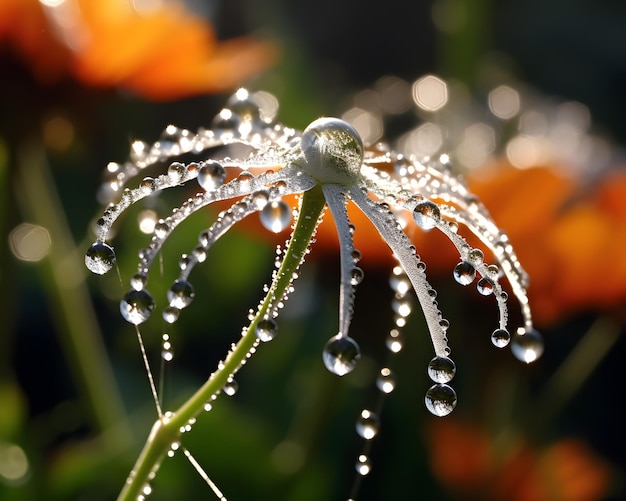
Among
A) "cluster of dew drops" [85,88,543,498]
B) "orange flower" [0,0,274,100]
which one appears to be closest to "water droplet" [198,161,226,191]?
"cluster of dew drops" [85,88,543,498]

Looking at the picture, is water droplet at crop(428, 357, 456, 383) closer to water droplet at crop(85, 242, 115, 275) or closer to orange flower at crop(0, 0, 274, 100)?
water droplet at crop(85, 242, 115, 275)

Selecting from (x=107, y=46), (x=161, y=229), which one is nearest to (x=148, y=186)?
(x=161, y=229)

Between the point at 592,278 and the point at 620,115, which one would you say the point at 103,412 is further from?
the point at 620,115

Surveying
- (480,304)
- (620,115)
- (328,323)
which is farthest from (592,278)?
(620,115)

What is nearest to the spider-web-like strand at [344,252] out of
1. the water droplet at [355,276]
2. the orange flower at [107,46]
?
the water droplet at [355,276]

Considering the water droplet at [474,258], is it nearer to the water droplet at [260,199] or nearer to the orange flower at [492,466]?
→ the water droplet at [260,199]
